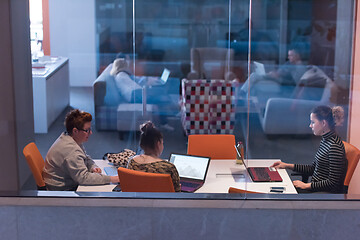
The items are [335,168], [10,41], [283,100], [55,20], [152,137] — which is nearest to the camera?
[152,137]

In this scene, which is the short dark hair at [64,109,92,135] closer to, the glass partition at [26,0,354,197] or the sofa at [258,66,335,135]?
the glass partition at [26,0,354,197]

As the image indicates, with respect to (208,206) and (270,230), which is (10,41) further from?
(270,230)

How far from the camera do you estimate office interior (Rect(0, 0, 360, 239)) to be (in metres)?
4.42

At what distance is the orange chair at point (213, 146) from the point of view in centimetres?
427

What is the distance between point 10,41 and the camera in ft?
14.1

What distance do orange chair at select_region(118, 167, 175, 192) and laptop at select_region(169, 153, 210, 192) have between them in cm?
32

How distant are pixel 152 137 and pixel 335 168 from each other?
1.33 metres

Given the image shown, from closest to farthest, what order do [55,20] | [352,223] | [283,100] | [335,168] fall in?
[352,223]
[335,168]
[55,20]
[283,100]

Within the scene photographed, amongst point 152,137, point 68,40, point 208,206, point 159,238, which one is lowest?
point 159,238

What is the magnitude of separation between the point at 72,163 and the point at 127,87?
6.10 ft

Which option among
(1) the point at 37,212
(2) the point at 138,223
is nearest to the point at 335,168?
(2) the point at 138,223

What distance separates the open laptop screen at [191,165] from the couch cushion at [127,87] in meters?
1.60

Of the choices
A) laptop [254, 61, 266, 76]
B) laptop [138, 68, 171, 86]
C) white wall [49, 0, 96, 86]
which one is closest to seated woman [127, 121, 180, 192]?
white wall [49, 0, 96, 86]

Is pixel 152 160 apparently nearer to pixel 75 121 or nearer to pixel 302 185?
pixel 75 121
